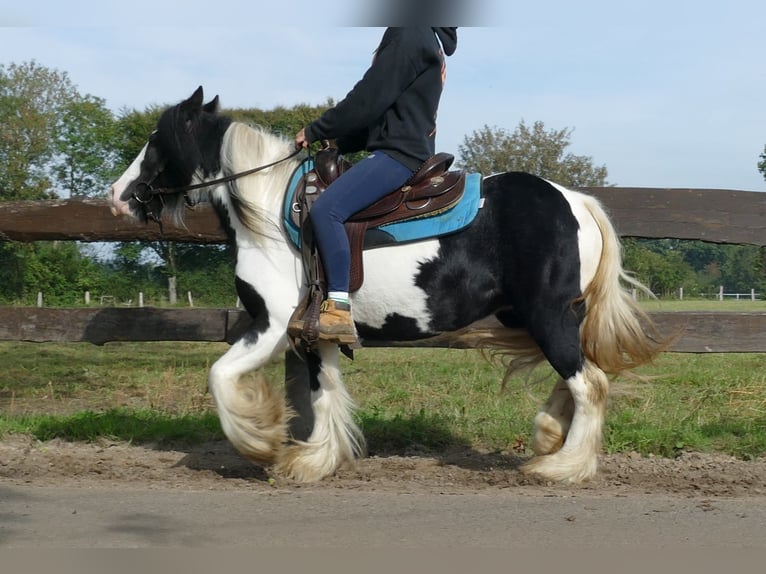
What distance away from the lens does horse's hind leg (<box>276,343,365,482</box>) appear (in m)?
5.20

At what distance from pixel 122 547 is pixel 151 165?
2.59m

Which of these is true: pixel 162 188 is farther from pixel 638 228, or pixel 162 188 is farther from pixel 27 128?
pixel 27 128

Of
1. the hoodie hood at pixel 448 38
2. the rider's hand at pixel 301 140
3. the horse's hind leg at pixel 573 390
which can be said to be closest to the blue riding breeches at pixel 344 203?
the rider's hand at pixel 301 140

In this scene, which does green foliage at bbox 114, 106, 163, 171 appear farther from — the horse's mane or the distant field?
the horse's mane

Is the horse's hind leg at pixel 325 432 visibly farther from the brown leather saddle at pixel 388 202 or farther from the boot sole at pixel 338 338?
the brown leather saddle at pixel 388 202

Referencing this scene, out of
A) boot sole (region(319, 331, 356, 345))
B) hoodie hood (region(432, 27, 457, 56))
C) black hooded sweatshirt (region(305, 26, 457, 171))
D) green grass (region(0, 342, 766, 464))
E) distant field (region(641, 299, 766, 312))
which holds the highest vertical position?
hoodie hood (region(432, 27, 457, 56))

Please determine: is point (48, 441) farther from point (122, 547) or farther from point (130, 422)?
point (122, 547)

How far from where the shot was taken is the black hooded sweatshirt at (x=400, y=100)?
16.2 ft

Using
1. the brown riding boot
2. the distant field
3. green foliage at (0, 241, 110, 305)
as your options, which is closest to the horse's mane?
the brown riding boot

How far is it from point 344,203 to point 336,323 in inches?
27.7

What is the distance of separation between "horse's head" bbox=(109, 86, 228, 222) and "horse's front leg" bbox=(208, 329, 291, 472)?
43.4 inches

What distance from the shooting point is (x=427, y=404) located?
7.43 meters

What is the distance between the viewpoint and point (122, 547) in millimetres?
3656

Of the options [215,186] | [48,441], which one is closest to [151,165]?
[215,186]
